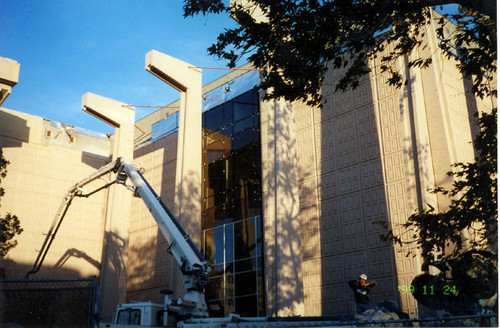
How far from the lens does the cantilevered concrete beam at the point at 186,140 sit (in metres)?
22.3

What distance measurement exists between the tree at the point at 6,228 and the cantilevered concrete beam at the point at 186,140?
8073 mm

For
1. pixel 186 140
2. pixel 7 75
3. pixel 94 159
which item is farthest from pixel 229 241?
pixel 7 75

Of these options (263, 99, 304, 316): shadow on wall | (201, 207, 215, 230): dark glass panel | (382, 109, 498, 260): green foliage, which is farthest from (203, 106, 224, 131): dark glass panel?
(382, 109, 498, 260): green foliage

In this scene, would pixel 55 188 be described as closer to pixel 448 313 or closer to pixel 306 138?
pixel 306 138

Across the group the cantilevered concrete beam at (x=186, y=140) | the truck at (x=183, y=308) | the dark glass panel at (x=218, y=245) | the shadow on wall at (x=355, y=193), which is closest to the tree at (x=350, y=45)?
the truck at (x=183, y=308)

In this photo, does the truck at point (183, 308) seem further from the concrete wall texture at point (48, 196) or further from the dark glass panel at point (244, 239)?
the concrete wall texture at point (48, 196)

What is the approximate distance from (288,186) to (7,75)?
13096 millimetres

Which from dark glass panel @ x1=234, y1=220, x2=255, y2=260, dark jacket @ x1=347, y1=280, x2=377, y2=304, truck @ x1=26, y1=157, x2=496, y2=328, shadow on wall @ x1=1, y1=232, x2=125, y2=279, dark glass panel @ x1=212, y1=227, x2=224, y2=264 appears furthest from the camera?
shadow on wall @ x1=1, y1=232, x2=125, y2=279

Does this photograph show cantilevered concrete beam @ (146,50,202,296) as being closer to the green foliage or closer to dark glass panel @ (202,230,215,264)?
dark glass panel @ (202,230,215,264)

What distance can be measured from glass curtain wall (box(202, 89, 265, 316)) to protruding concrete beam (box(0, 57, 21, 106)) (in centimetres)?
977

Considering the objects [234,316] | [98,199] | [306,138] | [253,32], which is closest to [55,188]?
[98,199]

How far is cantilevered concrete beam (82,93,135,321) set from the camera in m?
27.5

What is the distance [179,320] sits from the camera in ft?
47.4

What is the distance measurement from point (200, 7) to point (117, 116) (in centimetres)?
2046
